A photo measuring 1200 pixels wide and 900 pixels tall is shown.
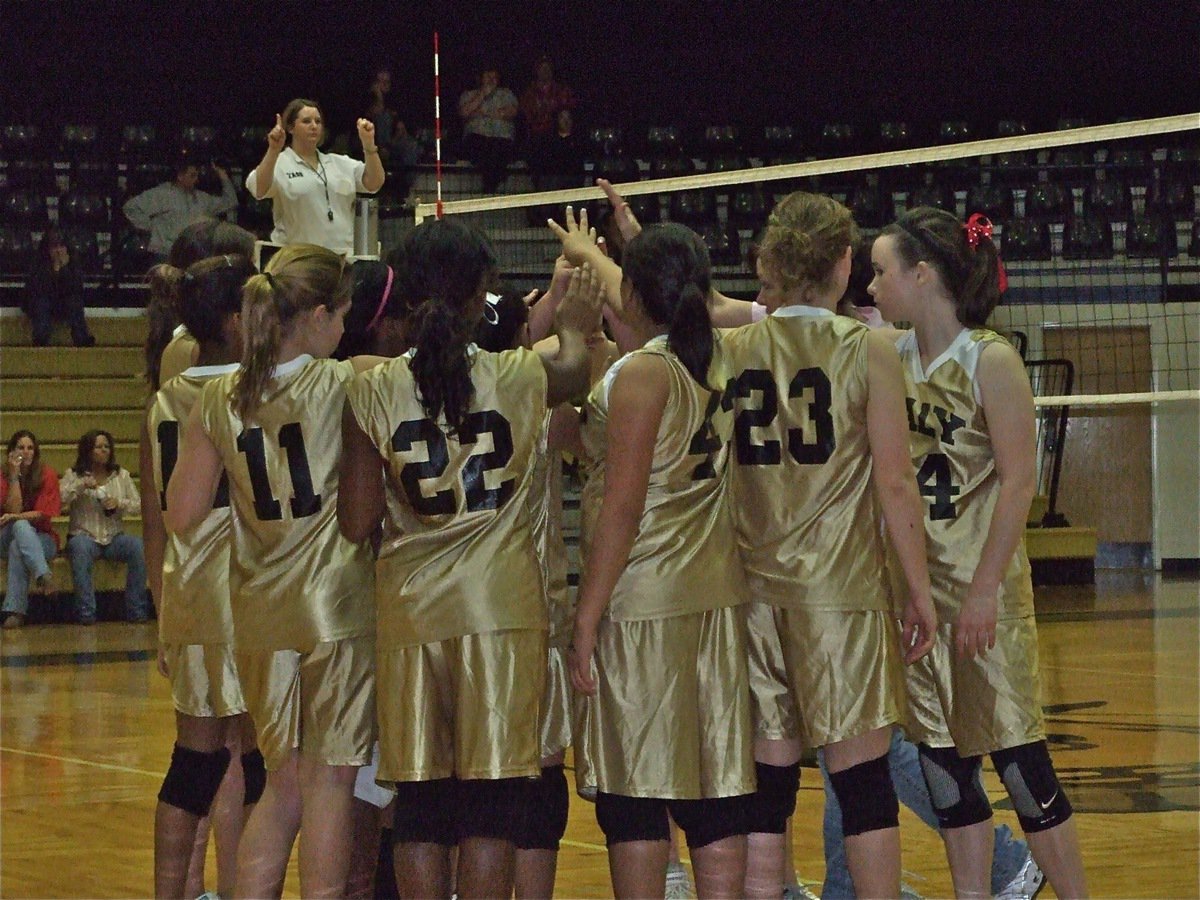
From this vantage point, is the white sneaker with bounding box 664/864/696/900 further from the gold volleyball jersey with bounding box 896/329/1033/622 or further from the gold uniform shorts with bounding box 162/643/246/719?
the gold uniform shorts with bounding box 162/643/246/719

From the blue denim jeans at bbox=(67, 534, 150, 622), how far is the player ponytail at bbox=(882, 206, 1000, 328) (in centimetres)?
994

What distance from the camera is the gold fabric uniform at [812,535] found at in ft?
11.5

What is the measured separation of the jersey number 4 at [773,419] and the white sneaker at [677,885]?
1.28 meters

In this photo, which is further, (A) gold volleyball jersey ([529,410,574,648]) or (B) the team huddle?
(A) gold volleyball jersey ([529,410,574,648])

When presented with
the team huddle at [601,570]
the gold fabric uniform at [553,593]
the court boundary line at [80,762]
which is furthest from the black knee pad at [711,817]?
the court boundary line at [80,762]

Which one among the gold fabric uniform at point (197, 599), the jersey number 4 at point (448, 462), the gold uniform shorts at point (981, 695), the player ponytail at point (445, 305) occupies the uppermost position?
the player ponytail at point (445, 305)

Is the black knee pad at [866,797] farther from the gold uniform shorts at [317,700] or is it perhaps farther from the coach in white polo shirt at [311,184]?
the coach in white polo shirt at [311,184]

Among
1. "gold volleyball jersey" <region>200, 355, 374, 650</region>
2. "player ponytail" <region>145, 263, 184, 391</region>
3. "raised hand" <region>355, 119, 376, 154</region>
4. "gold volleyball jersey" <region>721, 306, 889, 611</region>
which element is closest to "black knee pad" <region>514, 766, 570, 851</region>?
"gold volleyball jersey" <region>200, 355, 374, 650</region>

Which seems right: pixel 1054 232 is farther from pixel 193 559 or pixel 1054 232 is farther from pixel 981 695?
pixel 193 559

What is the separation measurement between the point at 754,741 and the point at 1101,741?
391 cm

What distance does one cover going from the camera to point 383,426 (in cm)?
338

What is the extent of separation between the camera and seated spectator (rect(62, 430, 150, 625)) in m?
12.8

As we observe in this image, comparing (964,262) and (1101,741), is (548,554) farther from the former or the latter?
(1101,741)

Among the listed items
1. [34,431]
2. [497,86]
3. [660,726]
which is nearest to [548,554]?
[660,726]
